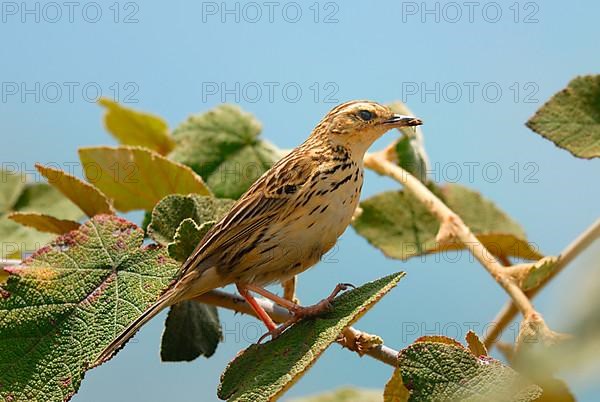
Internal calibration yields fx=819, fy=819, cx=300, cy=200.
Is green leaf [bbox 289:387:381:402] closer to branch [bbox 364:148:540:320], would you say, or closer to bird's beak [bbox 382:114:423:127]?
branch [bbox 364:148:540:320]

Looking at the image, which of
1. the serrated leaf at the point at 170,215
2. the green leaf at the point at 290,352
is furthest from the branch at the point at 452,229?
the serrated leaf at the point at 170,215

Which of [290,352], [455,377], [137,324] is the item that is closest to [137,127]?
[137,324]

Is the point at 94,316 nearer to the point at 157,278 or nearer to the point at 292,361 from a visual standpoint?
the point at 157,278

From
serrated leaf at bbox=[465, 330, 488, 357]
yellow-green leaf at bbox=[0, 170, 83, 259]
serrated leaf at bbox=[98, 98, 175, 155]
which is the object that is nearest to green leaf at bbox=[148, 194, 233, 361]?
yellow-green leaf at bbox=[0, 170, 83, 259]

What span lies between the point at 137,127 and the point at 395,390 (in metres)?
1.74

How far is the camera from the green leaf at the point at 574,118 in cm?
186

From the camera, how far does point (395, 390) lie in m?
1.46

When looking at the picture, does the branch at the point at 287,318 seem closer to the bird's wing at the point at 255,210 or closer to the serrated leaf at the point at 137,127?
the bird's wing at the point at 255,210

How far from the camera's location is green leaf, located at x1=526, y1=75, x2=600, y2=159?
186 centimetres

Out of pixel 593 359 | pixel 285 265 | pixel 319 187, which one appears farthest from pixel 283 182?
pixel 593 359

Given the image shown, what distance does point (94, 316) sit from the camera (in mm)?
1514

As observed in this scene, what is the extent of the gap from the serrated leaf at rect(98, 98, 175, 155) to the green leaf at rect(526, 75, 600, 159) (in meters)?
1.40

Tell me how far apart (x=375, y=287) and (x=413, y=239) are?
1208mm

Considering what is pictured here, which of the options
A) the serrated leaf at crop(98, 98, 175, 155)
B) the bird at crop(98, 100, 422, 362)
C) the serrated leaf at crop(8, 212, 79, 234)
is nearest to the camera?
the bird at crop(98, 100, 422, 362)
